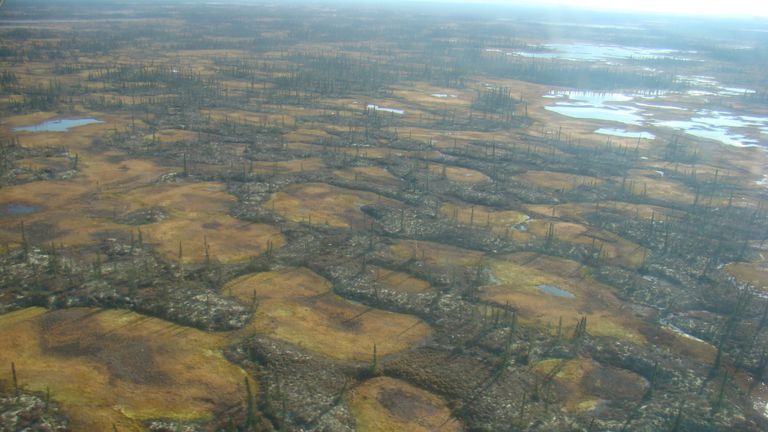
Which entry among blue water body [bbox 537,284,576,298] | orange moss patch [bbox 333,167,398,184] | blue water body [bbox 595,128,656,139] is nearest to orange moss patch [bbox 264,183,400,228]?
orange moss patch [bbox 333,167,398,184]

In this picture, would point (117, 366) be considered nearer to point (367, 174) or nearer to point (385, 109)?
point (367, 174)

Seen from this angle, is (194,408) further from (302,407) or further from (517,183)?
(517,183)

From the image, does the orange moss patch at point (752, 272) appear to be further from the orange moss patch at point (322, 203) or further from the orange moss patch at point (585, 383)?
the orange moss patch at point (322, 203)

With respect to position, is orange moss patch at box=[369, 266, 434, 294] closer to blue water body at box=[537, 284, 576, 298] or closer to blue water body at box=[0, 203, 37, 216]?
blue water body at box=[537, 284, 576, 298]

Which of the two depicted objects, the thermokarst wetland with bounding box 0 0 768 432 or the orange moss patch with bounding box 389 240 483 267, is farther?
the orange moss patch with bounding box 389 240 483 267

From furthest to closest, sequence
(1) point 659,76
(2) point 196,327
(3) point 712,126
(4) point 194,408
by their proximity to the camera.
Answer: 1. (1) point 659,76
2. (3) point 712,126
3. (2) point 196,327
4. (4) point 194,408

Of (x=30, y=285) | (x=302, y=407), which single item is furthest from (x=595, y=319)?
(x=30, y=285)
